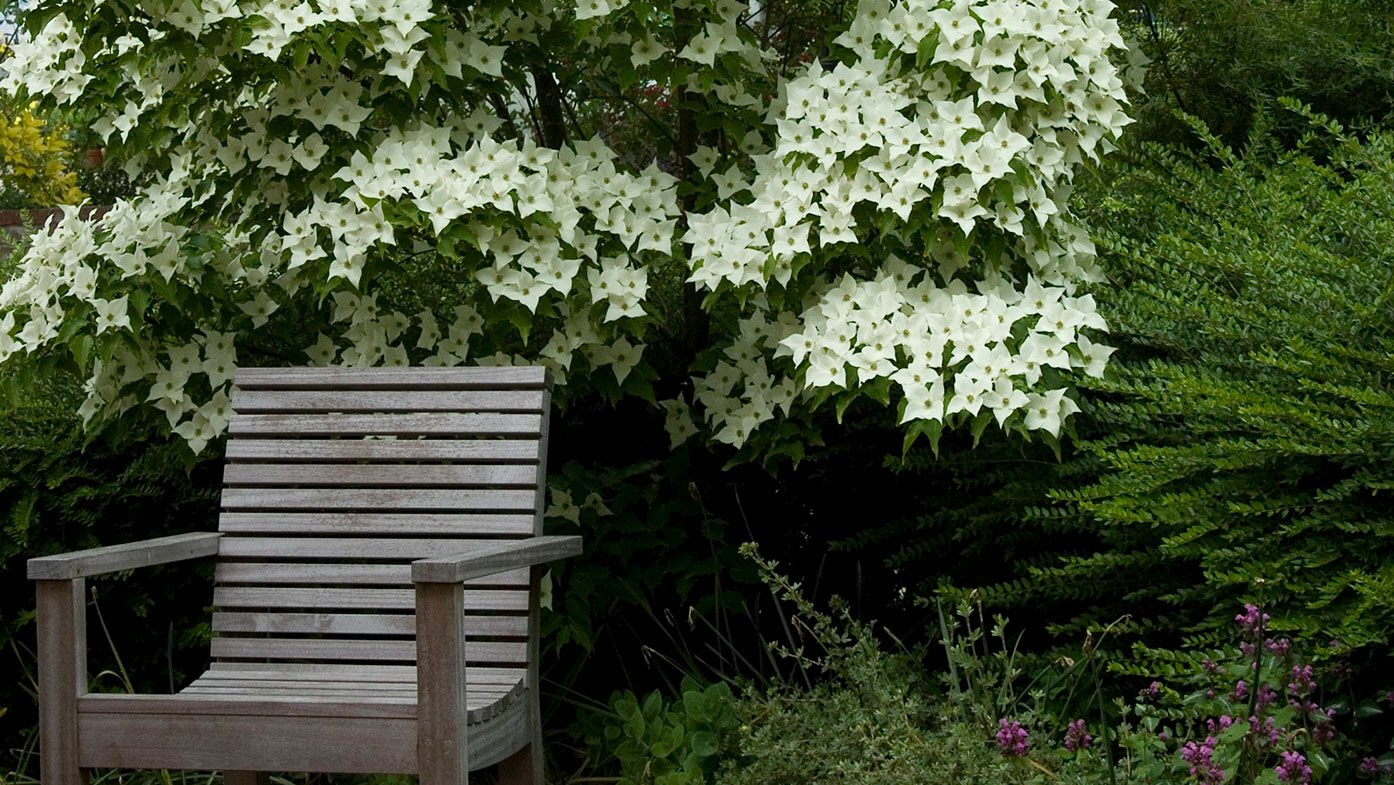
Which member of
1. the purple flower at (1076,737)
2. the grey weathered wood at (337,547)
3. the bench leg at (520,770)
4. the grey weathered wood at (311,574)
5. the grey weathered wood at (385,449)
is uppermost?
the grey weathered wood at (385,449)

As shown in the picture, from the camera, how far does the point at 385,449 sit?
265cm

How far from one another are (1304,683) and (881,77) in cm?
124

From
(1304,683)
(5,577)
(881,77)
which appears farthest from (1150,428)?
(5,577)

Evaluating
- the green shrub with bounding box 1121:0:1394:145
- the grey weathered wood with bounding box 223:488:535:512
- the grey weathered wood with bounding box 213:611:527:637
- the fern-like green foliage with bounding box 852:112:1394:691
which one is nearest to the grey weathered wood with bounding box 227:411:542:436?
the grey weathered wood with bounding box 223:488:535:512

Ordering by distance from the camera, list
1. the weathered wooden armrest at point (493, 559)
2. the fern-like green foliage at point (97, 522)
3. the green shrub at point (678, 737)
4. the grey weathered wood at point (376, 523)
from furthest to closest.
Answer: the fern-like green foliage at point (97, 522), the green shrub at point (678, 737), the grey weathered wood at point (376, 523), the weathered wooden armrest at point (493, 559)

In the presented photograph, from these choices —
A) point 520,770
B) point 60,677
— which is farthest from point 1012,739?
point 60,677

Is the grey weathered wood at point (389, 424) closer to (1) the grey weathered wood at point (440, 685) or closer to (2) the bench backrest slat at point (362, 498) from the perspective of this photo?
(2) the bench backrest slat at point (362, 498)

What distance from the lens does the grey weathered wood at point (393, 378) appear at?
8.55ft

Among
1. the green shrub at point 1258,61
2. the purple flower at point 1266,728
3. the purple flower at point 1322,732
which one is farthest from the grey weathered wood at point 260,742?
the green shrub at point 1258,61

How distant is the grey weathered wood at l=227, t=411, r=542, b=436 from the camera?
259cm

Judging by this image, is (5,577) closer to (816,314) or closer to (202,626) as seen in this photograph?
(202,626)

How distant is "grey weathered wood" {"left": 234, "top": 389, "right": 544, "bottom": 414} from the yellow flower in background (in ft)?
12.8

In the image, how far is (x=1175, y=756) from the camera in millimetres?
2340

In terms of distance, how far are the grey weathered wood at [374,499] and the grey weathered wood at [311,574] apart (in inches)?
4.0
